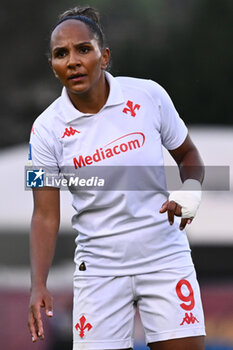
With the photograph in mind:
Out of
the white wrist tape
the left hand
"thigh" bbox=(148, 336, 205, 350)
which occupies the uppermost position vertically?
the white wrist tape

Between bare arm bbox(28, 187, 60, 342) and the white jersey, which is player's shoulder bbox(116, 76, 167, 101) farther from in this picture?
bare arm bbox(28, 187, 60, 342)

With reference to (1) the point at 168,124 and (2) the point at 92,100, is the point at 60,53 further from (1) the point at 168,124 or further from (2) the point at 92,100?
(1) the point at 168,124

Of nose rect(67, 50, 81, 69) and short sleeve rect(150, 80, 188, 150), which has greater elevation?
nose rect(67, 50, 81, 69)

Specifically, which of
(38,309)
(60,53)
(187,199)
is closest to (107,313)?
(38,309)

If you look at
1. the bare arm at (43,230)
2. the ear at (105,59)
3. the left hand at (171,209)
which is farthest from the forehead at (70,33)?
the left hand at (171,209)

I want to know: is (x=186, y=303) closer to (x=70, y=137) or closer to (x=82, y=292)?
(x=82, y=292)

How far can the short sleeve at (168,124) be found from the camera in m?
3.36

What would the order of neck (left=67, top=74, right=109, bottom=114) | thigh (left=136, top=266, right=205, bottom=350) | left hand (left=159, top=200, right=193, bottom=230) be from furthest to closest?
neck (left=67, top=74, right=109, bottom=114)
thigh (left=136, top=266, right=205, bottom=350)
left hand (left=159, top=200, right=193, bottom=230)

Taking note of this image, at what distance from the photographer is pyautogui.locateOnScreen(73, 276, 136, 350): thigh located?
3.24 meters

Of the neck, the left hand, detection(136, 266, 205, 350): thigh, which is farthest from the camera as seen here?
the neck

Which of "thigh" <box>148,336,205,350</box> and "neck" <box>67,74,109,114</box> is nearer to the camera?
"thigh" <box>148,336,205,350</box>

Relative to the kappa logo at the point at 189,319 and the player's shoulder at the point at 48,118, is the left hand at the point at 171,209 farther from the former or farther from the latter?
the player's shoulder at the point at 48,118

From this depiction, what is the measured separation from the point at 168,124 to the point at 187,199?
0.33 m

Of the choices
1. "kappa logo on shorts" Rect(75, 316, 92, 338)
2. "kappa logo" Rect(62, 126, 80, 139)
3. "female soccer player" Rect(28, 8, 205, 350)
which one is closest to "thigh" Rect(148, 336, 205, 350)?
"female soccer player" Rect(28, 8, 205, 350)
